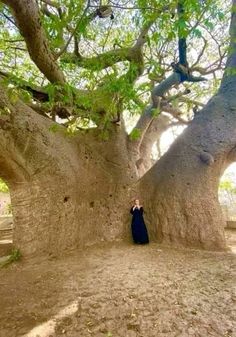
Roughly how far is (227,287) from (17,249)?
3587 millimetres

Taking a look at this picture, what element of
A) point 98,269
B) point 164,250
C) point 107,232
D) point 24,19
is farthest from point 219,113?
point 24,19

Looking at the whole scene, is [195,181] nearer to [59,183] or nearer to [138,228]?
[138,228]

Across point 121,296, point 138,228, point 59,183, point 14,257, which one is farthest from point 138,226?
point 121,296

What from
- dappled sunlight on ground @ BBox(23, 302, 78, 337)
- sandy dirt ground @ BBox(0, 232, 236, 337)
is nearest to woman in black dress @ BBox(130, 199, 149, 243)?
sandy dirt ground @ BBox(0, 232, 236, 337)

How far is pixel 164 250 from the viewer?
546cm

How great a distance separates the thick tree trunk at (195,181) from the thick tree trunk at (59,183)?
32.0 inches

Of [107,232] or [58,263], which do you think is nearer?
[58,263]

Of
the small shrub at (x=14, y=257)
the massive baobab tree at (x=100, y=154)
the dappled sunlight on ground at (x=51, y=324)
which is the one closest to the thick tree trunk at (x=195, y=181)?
the massive baobab tree at (x=100, y=154)

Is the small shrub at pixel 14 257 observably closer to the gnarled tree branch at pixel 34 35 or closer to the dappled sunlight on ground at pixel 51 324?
the dappled sunlight on ground at pixel 51 324

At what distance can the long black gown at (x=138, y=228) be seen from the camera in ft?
19.6

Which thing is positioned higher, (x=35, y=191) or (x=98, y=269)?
(x=35, y=191)

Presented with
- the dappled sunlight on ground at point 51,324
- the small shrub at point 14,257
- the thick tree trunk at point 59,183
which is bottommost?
the dappled sunlight on ground at point 51,324

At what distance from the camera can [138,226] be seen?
6.04 metres

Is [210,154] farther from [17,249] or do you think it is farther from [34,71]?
[34,71]
